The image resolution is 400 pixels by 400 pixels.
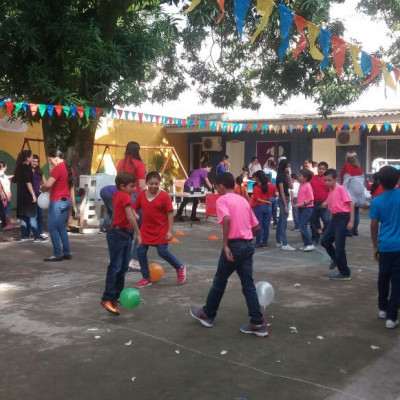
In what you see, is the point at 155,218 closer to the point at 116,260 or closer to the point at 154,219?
the point at 154,219

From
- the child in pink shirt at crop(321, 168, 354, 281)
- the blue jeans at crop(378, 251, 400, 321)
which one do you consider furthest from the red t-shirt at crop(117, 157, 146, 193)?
the blue jeans at crop(378, 251, 400, 321)

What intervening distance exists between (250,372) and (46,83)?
308 inches

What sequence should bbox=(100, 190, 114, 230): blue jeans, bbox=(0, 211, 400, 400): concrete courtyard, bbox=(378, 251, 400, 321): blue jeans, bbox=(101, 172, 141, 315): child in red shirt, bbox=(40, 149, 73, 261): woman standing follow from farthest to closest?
bbox=(100, 190, 114, 230): blue jeans, bbox=(40, 149, 73, 261): woman standing, bbox=(101, 172, 141, 315): child in red shirt, bbox=(378, 251, 400, 321): blue jeans, bbox=(0, 211, 400, 400): concrete courtyard

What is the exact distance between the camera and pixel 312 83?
14.3 metres

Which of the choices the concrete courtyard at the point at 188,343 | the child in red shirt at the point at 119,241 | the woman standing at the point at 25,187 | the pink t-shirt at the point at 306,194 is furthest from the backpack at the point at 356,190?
the child in red shirt at the point at 119,241

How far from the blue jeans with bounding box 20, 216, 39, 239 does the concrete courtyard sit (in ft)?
8.69

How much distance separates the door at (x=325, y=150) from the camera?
19.0m

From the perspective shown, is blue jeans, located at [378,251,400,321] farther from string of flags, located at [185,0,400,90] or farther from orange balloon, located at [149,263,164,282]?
orange balloon, located at [149,263,164,282]

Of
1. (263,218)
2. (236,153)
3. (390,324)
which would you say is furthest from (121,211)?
(236,153)

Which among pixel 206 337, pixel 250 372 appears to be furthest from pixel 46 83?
pixel 250 372

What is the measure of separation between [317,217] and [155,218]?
181 inches

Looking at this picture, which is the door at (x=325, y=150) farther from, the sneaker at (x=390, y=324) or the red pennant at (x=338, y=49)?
the sneaker at (x=390, y=324)

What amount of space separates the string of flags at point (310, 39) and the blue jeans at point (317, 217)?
2617mm

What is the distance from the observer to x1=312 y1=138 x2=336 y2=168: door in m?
19.0
